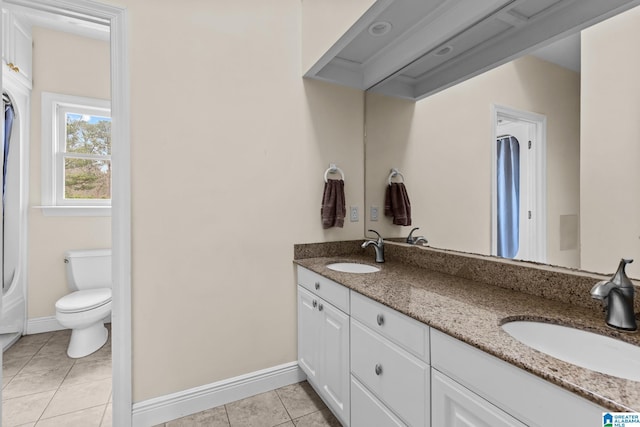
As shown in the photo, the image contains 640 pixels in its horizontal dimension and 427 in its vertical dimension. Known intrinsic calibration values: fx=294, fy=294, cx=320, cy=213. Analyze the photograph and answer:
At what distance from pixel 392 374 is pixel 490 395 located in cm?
40

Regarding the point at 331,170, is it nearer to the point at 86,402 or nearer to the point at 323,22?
the point at 323,22

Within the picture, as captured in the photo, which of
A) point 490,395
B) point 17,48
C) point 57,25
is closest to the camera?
point 490,395

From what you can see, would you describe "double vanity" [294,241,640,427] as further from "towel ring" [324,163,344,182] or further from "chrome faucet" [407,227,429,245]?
"towel ring" [324,163,344,182]

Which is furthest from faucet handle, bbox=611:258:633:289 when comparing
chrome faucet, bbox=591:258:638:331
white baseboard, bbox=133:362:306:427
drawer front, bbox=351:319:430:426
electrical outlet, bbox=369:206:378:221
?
white baseboard, bbox=133:362:306:427

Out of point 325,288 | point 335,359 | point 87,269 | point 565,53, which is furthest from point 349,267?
point 87,269

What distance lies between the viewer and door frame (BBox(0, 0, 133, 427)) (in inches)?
58.6

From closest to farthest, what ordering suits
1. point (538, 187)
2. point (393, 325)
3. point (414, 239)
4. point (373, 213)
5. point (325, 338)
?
point (393, 325) → point (538, 187) → point (325, 338) → point (414, 239) → point (373, 213)

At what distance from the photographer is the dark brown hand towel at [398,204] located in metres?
1.87

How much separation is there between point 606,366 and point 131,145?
201 cm

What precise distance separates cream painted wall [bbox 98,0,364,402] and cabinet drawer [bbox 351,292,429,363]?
0.77 metres

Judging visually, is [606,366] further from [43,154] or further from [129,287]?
[43,154]

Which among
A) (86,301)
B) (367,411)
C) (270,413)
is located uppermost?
(86,301)

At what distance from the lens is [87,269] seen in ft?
8.43

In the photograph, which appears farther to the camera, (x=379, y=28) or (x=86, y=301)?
(x=86, y=301)
